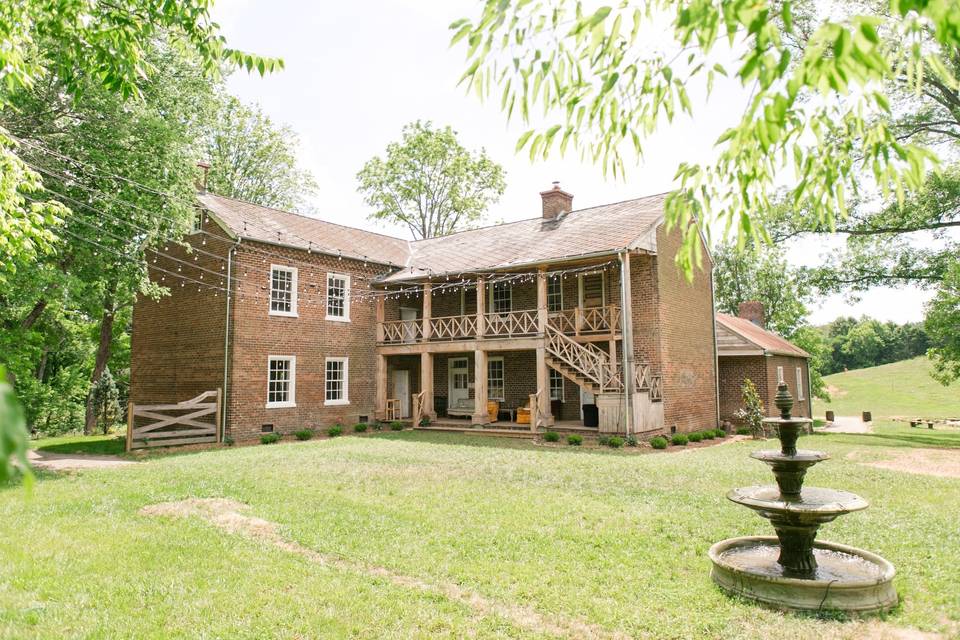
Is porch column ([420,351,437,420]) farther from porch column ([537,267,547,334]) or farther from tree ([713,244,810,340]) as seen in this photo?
tree ([713,244,810,340])

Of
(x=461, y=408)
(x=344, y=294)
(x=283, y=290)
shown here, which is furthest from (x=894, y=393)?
(x=283, y=290)

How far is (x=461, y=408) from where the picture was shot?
2206 centimetres

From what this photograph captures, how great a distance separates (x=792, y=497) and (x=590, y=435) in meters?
11.6

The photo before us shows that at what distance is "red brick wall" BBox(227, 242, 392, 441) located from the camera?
17.6 meters

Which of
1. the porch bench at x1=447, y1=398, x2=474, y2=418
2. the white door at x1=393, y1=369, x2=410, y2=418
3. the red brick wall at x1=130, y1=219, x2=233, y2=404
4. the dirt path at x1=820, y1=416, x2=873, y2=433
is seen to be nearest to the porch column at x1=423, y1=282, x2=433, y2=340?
Result: the porch bench at x1=447, y1=398, x2=474, y2=418

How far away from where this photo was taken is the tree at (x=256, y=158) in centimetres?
3484

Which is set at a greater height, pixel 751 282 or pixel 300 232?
pixel 751 282

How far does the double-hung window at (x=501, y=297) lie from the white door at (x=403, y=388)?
4.53 metres

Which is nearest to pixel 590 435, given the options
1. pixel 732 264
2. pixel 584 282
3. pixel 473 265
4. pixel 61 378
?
pixel 584 282

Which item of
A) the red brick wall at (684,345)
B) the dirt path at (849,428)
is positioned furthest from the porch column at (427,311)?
the dirt path at (849,428)

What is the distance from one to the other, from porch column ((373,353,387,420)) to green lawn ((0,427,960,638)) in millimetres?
9290

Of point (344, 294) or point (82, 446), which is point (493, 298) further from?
point (82, 446)

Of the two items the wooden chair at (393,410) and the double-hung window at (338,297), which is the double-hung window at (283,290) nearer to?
the double-hung window at (338,297)

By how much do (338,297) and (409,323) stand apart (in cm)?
322
